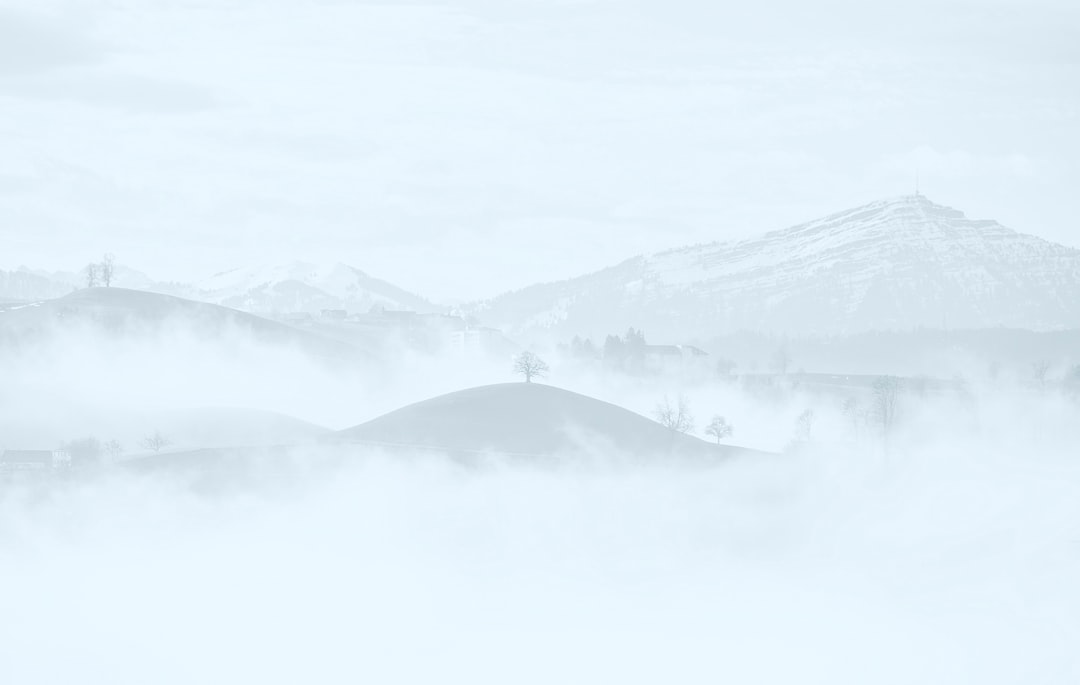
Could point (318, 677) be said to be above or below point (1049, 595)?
below

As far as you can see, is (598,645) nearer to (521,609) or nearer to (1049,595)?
(521,609)

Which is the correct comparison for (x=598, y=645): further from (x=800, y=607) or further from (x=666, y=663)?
(x=800, y=607)

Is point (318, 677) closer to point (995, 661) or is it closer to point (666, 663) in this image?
point (666, 663)

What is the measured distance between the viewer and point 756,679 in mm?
187250

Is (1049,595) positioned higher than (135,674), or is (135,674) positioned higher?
(1049,595)

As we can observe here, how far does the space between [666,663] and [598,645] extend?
8632 millimetres

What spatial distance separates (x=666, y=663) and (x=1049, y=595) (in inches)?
1938

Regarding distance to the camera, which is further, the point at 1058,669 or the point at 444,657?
the point at 444,657

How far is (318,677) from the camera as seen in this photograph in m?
194

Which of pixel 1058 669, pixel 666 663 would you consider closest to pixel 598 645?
pixel 666 663

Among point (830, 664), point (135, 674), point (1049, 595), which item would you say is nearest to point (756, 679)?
point (830, 664)

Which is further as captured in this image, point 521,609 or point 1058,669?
point 521,609

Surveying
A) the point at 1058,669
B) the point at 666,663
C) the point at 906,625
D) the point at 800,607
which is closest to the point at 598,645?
the point at 666,663

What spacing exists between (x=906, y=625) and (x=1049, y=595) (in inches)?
769
